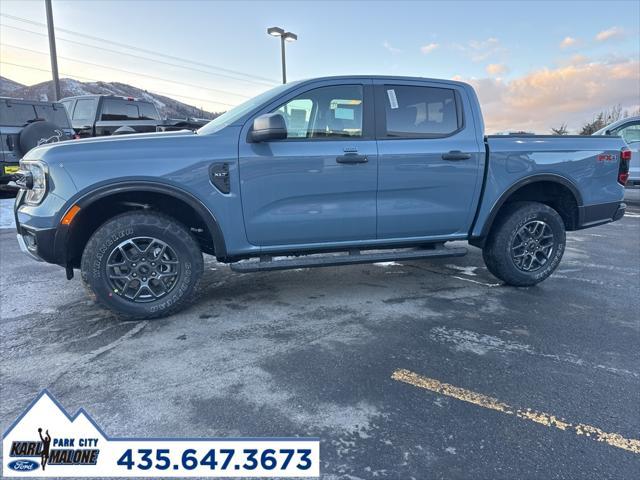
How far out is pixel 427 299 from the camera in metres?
4.03

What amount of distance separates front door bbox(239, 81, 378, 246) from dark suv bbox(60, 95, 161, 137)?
769cm

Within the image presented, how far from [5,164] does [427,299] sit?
8107mm

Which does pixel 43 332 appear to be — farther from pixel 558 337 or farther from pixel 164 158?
pixel 558 337

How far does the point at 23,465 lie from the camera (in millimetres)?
1918

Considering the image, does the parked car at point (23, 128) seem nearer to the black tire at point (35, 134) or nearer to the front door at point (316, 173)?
the black tire at point (35, 134)

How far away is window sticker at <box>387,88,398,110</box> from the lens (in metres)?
3.86

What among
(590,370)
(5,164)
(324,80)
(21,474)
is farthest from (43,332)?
(5,164)

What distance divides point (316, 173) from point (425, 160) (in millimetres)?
1048

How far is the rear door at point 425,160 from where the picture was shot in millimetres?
3795

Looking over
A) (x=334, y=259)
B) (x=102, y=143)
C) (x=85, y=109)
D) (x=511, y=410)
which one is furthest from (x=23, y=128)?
(x=511, y=410)

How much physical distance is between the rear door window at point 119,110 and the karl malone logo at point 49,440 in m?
9.95

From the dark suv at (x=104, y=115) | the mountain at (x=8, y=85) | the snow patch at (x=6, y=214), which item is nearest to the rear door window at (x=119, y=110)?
the dark suv at (x=104, y=115)

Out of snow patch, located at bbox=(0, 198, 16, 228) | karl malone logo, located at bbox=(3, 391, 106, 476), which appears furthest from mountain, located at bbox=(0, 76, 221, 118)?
karl malone logo, located at bbox=(3, 391, 106, 476)

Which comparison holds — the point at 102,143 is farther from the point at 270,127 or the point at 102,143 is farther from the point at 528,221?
the point at 528,221
